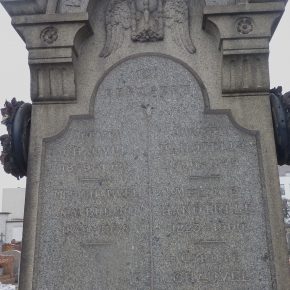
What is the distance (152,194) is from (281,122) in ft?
4.38

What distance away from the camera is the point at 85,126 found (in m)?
4.16

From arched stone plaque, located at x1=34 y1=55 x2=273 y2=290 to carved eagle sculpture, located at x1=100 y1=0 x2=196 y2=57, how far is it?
215 millimetres

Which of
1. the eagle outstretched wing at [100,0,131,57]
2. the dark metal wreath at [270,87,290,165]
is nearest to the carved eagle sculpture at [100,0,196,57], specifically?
the eagle outstretched wing at [100,0,131,57]

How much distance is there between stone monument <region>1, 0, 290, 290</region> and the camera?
12.3ft

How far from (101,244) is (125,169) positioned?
688 mm

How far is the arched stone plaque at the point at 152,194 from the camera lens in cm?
373

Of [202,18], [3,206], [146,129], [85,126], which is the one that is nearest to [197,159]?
[146,129]

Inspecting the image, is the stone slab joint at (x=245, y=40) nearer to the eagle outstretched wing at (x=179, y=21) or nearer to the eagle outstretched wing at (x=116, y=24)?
the eagle outstretched wing at (x=179, y=21)

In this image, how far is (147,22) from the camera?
4.29 meters

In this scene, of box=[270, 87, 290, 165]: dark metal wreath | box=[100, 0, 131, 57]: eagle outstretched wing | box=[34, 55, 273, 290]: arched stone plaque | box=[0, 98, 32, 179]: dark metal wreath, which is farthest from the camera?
box=[100, 0, 131, 57]: eagle outstretched wing

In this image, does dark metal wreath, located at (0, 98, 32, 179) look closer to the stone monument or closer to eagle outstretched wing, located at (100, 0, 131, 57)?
the stone monument

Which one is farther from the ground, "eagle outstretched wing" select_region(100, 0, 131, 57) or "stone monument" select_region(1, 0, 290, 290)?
"eagle outstretched wing" select_region(100, 0, 131, 57)

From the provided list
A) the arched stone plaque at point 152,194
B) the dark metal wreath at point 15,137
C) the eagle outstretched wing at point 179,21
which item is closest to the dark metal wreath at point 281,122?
the arched stone plaque at point 152,194

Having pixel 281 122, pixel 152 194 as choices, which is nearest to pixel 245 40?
pixel 281 122
